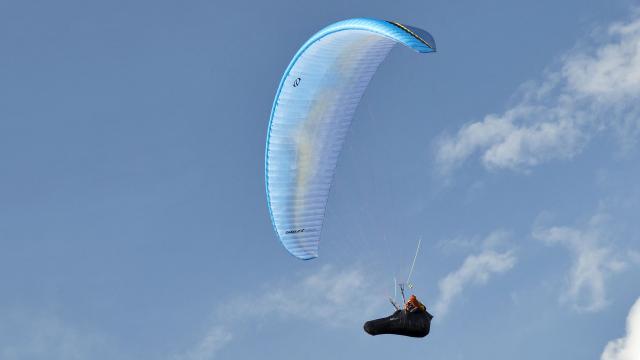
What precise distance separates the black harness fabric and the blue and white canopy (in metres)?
3.95

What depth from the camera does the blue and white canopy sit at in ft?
103

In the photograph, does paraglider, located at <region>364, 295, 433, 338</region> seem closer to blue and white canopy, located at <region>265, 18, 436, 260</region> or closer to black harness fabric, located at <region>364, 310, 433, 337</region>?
black harness fabric, located at <region>364, 310, 433, 337</region>

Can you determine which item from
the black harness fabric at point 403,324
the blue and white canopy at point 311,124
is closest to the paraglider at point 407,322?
the black harness fabric at point 403,324

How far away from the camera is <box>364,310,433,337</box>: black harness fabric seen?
3138 cm

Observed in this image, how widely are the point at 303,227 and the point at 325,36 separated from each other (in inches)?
291

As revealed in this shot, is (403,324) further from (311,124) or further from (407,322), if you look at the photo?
(311,124)

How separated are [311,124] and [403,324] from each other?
7.59 metres

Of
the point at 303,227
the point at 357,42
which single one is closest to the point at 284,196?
the point at 303,227

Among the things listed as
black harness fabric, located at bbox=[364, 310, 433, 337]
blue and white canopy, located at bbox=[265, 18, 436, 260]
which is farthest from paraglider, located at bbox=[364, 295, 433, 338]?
blue and white canopy, located at bbox=[265, 18, 436, 260]

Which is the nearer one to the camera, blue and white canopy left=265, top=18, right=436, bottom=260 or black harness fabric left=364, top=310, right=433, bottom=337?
black harness fabric left=364, top=310, right=433, bottom=337

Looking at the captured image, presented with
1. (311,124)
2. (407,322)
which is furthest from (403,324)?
(311,124)

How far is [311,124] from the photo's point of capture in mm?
32875

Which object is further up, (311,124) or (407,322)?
(311,124)

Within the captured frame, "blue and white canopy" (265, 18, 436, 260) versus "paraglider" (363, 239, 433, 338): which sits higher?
"blue and white canopy" (265, 18, 436, 260)
